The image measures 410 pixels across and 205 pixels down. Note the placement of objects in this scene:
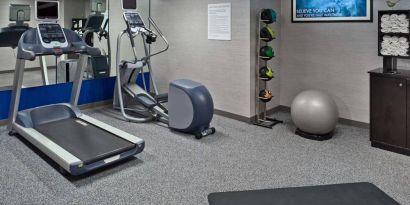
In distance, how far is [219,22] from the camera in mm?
5426

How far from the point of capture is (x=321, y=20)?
5.14 meters

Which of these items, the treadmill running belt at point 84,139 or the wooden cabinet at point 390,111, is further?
the wooden cabinet at point 390,111

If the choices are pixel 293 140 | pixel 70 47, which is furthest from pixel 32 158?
pixel 293 140

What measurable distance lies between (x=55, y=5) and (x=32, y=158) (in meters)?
2.79

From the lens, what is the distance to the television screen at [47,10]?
5434 mm

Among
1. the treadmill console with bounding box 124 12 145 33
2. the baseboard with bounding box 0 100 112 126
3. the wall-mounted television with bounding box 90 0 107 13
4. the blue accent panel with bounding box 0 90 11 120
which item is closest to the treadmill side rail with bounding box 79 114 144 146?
the blue accent panel with bounding box 0 90 11 120

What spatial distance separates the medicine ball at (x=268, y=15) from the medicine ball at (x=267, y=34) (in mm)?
109

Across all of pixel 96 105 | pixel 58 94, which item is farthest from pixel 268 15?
pixel 58 94

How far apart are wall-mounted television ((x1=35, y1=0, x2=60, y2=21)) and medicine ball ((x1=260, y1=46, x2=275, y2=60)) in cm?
335

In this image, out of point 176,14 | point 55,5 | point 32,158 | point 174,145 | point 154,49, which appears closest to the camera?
point 32,158

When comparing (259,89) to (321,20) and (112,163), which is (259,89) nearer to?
(321,20)

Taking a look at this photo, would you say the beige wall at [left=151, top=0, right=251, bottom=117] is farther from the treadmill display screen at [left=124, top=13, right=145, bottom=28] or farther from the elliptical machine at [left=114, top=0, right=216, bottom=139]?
the treadmill display screen at [left=124, top=13, right=145, bottom=28]

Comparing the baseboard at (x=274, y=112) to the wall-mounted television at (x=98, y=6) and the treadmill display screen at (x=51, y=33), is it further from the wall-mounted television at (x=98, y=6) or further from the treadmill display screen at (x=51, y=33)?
the wall-mounted television at (x=98, y=6)

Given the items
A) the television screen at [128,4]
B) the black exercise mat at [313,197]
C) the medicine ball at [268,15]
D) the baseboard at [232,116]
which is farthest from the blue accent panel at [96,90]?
the black exercise mat at [313,197]
